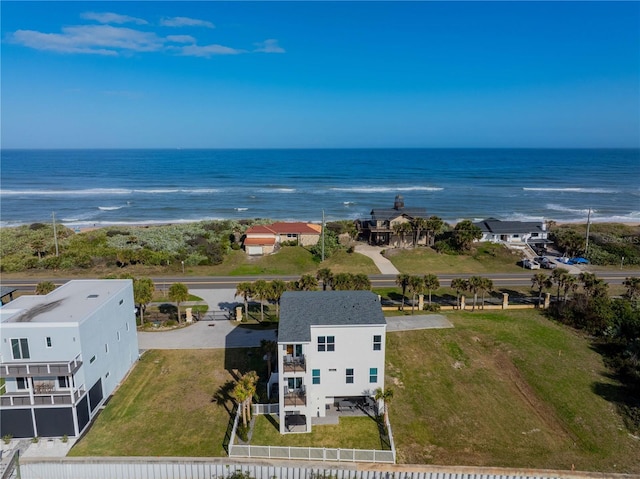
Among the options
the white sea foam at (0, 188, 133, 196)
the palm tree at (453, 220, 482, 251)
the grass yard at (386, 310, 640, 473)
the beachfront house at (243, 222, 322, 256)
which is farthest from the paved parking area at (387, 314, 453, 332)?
the white sea foam at (0, 188, 133, 196)

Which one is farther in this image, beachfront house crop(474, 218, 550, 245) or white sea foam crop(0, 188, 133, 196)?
white sea foam crop(0, 188, 133, 196)

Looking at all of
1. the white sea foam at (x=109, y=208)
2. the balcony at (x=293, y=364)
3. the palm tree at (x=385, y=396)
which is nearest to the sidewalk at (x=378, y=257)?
the palm tree at (x=385, y=396)

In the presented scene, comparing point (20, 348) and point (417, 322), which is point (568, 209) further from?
point (20, 348)

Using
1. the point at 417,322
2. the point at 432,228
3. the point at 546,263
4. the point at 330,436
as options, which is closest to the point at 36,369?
the point at 330,436

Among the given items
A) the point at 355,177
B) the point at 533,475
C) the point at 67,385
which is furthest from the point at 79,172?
the point at 533,475

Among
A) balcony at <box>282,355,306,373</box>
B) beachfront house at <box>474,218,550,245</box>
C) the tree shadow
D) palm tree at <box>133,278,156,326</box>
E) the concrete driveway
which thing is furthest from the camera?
beachfront house at <box>474,218,550,245</box>

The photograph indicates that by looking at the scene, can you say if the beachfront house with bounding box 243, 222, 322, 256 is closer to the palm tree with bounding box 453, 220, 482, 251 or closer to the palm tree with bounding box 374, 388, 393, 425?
the palm tree with bounding box 453, 220, 482, 251

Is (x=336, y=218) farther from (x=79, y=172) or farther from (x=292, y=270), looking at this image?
(x=79, y=172)

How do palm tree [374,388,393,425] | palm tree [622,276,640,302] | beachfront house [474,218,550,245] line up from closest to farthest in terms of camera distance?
palm tree [374,388,393,425] → palm tree [622,276,640,302] → beachfront house [474,218,550,245]
